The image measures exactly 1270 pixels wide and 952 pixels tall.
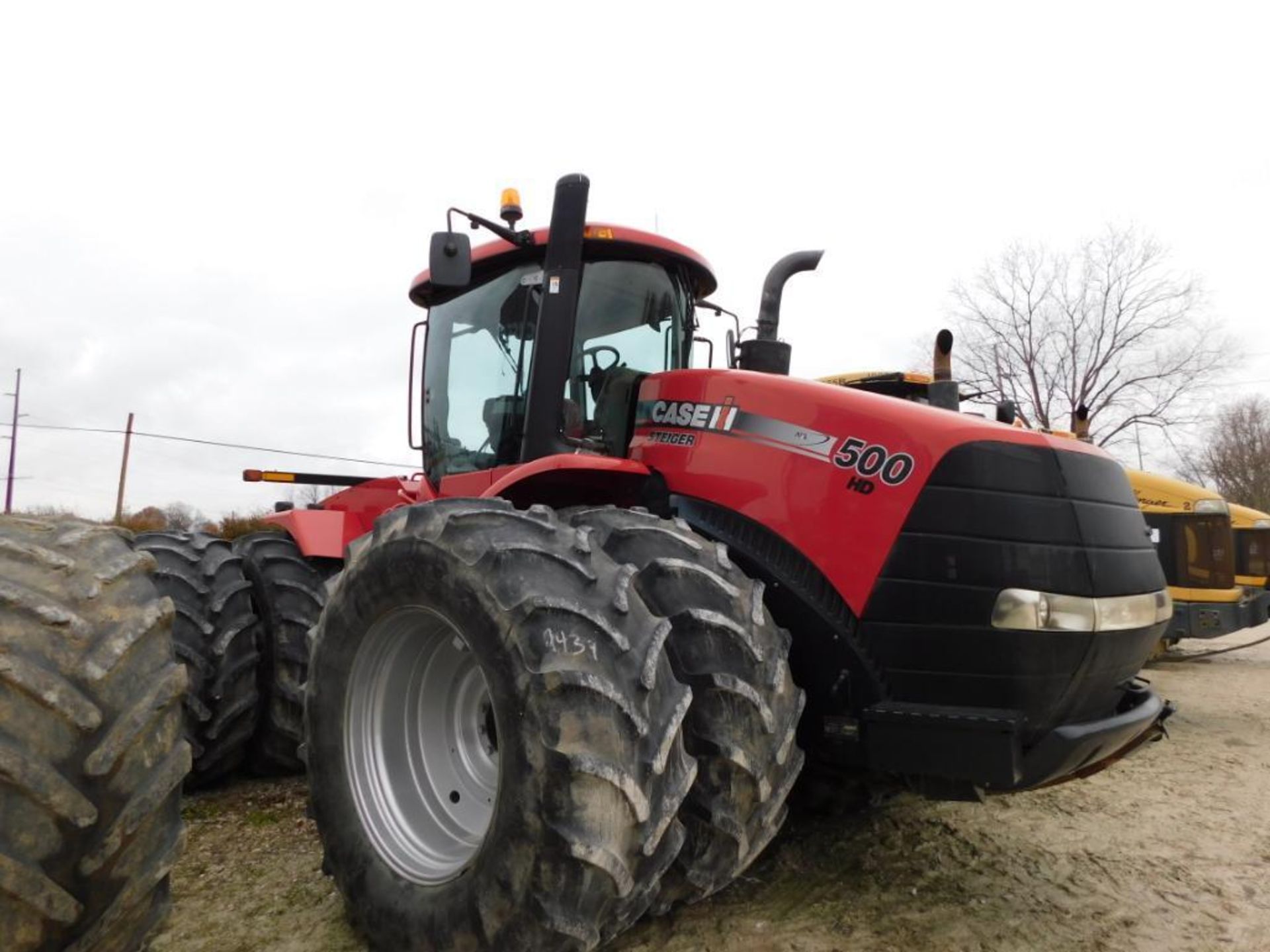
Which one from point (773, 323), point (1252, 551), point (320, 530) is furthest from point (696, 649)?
point (1252, 551)

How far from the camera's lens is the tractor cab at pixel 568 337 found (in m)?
3.32

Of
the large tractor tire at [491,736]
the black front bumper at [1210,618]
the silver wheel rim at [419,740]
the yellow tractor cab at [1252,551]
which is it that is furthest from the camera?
the yellow tractor cab at [1252,551]

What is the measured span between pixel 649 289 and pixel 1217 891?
3137mm

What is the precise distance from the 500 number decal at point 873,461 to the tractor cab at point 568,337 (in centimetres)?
110

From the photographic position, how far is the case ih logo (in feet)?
9.09

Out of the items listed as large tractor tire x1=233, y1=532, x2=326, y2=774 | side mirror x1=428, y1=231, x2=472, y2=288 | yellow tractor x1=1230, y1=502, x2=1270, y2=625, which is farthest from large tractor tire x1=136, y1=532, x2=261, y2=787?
yellow tractor x1=1230, y1=502, x2=1270, y2=625

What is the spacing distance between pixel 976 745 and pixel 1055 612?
42 centimetres

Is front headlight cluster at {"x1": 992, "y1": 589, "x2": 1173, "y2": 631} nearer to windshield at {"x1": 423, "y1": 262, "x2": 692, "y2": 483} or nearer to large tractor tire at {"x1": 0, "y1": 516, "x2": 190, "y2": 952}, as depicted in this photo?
windshield at {"x1": 423, "y1": 262, "x2": 692, "y2": 483}

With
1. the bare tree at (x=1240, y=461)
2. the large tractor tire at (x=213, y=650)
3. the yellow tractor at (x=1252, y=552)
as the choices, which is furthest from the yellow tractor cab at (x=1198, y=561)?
the bare tree at (x=1240, y=461)

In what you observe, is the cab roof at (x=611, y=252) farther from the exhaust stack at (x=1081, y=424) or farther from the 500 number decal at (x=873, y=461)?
the exhaust stack at (x=1081, y=424)

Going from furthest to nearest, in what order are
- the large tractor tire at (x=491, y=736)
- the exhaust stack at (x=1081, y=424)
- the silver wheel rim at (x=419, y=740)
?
the exhaust stack at (x=1081, y=424) < the silver wheel rim at (x=419, y=740) < the large tractor tire at (x=491, y=736)

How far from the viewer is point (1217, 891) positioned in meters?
3.08

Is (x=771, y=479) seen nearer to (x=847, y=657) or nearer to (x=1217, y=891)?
(x=847, y=657)

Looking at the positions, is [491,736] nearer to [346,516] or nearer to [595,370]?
[595,370]
